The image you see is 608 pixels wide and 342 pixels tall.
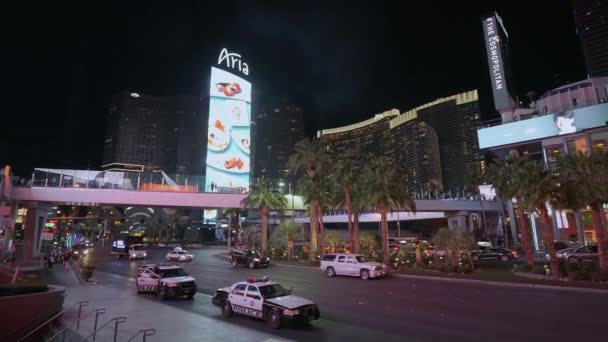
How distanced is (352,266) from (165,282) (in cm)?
1558

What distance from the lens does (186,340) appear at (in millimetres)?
11117

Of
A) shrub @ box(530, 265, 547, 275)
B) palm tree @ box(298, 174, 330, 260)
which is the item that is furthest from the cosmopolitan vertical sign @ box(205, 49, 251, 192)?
shrub @ box(530, 265, 547, 275)

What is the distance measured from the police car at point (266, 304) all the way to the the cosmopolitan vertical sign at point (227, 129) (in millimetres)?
82966

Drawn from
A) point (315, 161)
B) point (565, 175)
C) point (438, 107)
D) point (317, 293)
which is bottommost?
point (317, 293)

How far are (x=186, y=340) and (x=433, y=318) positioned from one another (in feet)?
31.0

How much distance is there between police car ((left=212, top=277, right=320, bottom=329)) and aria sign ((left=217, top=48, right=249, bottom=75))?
10082cm

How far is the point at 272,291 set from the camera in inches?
569

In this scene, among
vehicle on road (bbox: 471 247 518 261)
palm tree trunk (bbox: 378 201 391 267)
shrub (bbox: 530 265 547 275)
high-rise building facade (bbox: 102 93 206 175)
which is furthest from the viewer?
high-rise building facade (bbox: 102 93 206 175)

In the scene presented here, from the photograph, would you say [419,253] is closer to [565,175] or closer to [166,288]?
[565,175]

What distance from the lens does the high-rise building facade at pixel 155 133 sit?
18762 centimetres

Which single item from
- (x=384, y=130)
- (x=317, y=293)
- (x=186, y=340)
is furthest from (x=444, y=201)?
(x=384, y=130)

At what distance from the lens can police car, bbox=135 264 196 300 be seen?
744 inches

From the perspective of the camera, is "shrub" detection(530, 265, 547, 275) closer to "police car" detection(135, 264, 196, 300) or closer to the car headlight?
the car headlight

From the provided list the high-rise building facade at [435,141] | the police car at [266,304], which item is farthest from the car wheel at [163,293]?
the high-rise building facade at [435,141]
